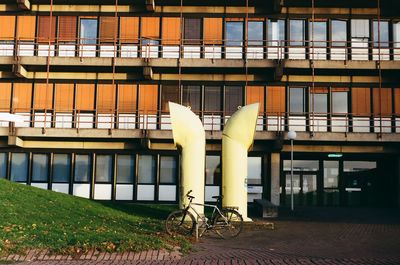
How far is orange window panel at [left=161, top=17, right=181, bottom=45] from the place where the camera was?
25.7 m

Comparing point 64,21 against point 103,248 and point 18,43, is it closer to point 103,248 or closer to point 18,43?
point 18,43

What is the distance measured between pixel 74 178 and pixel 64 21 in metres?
7.97

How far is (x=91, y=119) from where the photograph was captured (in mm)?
25234

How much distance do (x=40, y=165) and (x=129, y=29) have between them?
809 cm

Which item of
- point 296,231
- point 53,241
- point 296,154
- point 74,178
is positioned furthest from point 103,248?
point 296,154

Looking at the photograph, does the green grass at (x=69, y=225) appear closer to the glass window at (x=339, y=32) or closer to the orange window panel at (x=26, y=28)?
the orange window panel at (x=26, y=28)

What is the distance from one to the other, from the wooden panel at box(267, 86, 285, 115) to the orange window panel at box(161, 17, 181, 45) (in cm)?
528

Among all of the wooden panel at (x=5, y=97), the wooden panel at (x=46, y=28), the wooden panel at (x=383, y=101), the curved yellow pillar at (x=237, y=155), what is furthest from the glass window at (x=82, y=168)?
the wooden panel at (x=383, y=101)

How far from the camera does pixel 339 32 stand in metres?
25.9

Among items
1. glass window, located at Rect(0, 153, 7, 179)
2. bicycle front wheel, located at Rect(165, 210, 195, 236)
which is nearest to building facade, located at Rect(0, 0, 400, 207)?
glass window, located at Rect(0, 153, 7, 179)

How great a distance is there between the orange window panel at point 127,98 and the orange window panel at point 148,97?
11.8 inches

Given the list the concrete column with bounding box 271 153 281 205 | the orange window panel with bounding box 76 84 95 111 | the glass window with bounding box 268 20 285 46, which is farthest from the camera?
the glass window with bounding box 268 20 285 46

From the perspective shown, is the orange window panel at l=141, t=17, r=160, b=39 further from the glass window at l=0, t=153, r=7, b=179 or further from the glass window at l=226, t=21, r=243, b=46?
the glass window at l=0, t=153, r=7, b=179

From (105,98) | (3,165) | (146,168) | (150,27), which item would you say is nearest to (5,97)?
(3,165)
